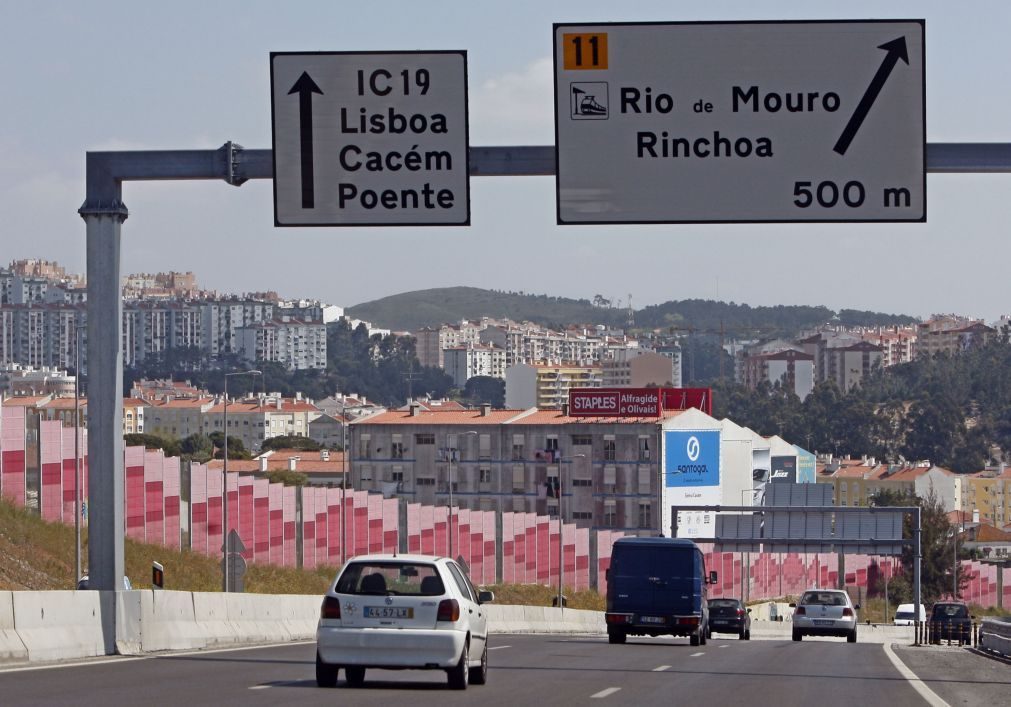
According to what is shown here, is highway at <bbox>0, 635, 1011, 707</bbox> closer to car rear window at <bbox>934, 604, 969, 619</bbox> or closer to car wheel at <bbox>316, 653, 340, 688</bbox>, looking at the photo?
car wheel at <bbox>316, 653, 340, 688</bbox>

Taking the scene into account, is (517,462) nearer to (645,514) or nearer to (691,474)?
(645,514)

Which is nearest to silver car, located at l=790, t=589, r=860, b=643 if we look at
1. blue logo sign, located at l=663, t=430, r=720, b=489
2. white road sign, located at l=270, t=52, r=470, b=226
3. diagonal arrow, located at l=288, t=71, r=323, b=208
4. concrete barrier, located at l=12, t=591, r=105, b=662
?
concrete barrier, located at l=12, t=591, r=105, b=662

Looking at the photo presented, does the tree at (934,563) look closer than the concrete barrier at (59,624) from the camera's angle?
No

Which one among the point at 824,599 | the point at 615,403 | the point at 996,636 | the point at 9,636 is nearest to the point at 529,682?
the point at 9,636

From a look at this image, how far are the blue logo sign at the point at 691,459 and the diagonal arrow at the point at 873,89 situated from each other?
12606cm

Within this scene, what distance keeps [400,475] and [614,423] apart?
75.2 feet

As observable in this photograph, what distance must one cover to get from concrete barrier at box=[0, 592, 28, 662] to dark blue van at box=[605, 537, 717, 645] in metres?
20.7

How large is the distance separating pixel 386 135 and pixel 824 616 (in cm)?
3445

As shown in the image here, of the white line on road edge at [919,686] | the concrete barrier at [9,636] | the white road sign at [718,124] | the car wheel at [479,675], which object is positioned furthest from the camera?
the car wheel at [479,675]

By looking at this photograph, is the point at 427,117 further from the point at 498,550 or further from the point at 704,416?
A: the point at 704,416

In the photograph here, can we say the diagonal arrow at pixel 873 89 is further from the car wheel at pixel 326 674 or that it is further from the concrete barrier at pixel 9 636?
the concrete barrier at pixel 9 636

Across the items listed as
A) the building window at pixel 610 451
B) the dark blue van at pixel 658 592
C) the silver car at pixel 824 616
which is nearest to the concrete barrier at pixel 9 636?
the dark blue van at pixel 658 592

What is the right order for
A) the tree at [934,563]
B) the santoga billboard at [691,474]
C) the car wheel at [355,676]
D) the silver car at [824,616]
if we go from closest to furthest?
the car wheel at [355,676] < the silver car at [824,616] < the santoga billboard at [691,474] < the tree at [934,563]

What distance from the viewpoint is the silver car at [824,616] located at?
50.2 m
